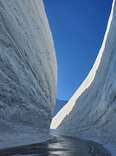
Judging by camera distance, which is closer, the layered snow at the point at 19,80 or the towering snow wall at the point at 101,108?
the layered snow at the point at 19,80

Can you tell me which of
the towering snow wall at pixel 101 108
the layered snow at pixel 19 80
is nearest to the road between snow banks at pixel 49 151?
the layered snow at pixel 19 80

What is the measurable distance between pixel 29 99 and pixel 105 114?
32.4 feet

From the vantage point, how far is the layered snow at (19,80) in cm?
1505

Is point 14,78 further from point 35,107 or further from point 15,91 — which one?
point 35,107

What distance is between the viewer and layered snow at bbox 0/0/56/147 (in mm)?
15047

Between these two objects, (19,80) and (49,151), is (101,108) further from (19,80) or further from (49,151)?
(49,151)

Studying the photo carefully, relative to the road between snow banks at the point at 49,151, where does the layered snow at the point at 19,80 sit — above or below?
above

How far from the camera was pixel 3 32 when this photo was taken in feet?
57.2

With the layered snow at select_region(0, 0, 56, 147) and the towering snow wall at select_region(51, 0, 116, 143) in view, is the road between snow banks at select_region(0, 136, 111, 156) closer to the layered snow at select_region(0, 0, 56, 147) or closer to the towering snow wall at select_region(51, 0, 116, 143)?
the layered snow at select_region(0, 0, 56, 147)

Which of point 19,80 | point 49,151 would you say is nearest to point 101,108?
point 19,80

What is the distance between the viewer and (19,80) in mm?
17531

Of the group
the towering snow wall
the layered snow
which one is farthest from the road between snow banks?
the towering snow wall

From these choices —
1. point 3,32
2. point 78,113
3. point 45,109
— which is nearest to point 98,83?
point 78,113

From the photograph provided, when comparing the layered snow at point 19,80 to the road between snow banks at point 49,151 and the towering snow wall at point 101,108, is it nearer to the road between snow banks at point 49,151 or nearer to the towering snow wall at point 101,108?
the road between snow banks at point 49,151
